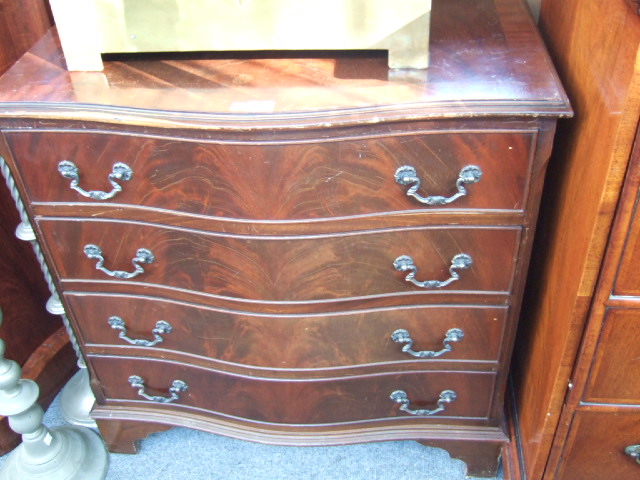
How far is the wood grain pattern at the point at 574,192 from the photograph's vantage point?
863 mm

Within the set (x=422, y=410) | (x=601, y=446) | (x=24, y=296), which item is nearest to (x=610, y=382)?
(x=601, y=446)

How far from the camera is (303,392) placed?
136 cm

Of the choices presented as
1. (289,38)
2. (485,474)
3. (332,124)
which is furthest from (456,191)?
(485,474)

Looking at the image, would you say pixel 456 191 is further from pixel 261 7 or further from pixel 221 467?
pixel 221 467

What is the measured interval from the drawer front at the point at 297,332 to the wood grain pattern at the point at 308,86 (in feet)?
1.32

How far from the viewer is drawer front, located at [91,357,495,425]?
1.34 metres

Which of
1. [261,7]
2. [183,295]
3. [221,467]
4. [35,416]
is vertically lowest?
[221,467]

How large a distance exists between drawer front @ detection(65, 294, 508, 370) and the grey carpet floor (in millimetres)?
370

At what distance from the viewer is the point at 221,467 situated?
1.56 metres

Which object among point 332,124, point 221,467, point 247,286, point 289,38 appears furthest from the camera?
point 221,467

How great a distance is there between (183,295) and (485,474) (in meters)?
0.80

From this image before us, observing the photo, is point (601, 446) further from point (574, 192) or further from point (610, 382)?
point (574, 192)

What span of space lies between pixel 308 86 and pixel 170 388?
74 cm

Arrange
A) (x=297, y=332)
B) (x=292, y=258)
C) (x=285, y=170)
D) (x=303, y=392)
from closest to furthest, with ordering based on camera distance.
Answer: (x=285, y=170)
(x=292, y=258)
(x=297, y=332)
(x=303, y=392)
